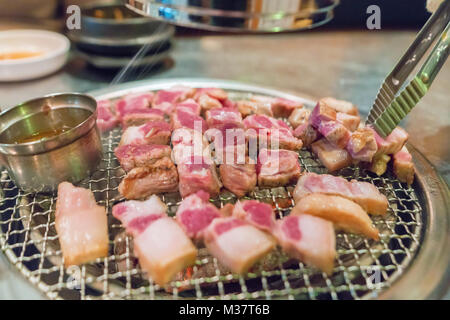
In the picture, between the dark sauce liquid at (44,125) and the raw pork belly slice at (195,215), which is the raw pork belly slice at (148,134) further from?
the raw pork belly slice at (195,215)

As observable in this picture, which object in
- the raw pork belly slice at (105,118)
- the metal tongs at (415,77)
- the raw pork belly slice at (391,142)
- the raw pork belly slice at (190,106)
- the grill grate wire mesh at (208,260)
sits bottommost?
the grill grate wire mesh at (208,260)

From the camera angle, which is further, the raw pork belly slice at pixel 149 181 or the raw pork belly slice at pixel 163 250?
the raw pork belly slice at pixel 149 181

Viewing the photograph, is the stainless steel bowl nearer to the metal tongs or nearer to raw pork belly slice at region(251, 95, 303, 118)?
raw pork belly slice at region(251, 95, 303, 118)

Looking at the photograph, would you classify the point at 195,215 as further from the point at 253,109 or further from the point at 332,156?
the point at 253,109

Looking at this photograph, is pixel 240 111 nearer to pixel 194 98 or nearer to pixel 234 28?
pixel 194 98

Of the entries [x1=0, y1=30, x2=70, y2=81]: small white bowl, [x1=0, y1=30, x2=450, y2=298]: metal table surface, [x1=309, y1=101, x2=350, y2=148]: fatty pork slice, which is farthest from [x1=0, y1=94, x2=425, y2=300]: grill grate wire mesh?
[x1=0, y1=30, x2=70, y2=81]: small white bowl

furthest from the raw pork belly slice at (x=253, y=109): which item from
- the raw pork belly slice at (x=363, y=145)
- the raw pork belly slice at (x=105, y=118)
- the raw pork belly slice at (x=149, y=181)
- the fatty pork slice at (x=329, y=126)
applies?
the raw pork belly slice at (x=105, y=118)

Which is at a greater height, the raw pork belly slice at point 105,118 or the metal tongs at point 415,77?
the metal tongs at point 415,77
